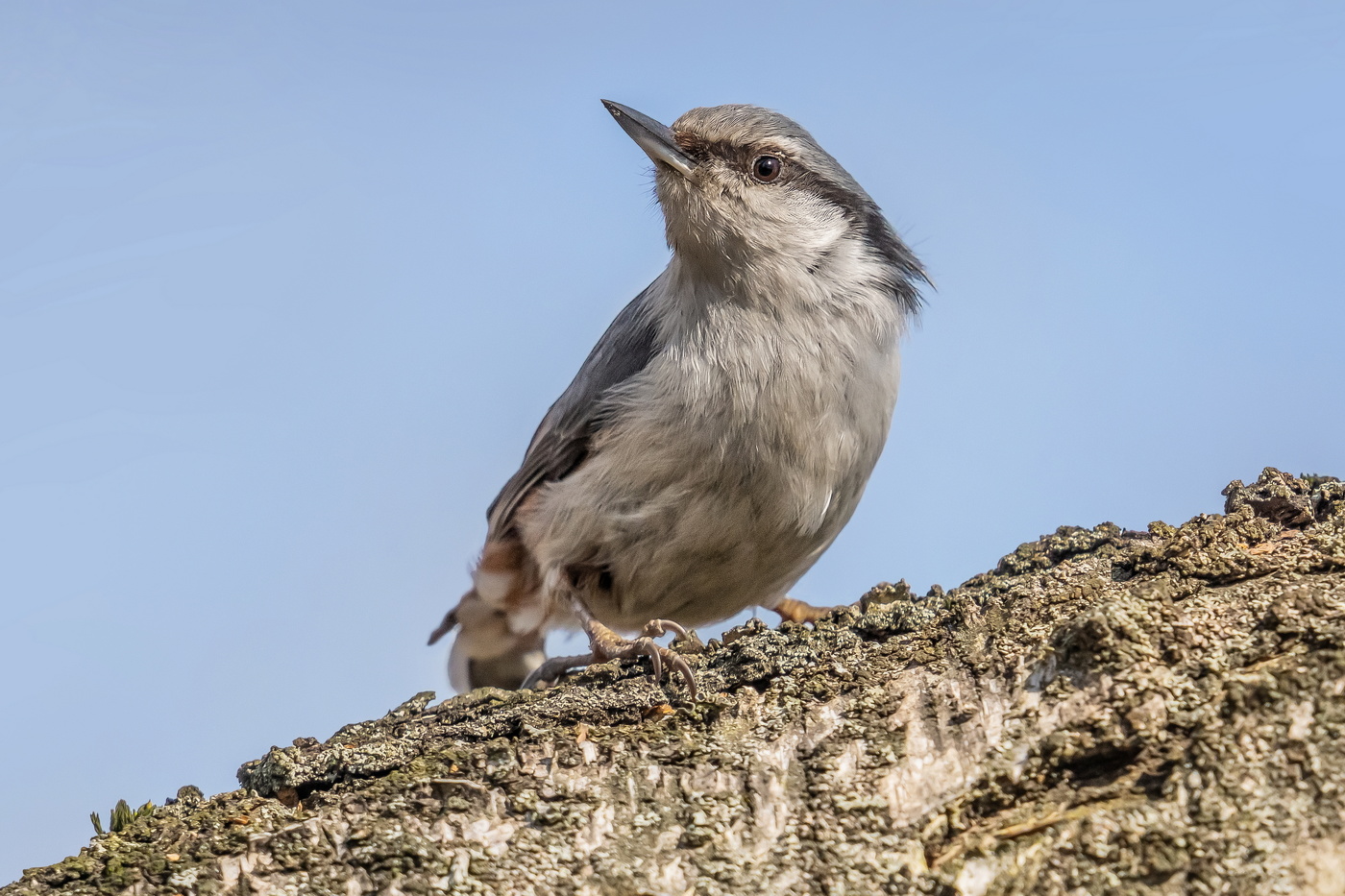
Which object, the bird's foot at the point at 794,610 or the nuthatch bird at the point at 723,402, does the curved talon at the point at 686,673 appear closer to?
the nuthatch bird at the point at 723,402

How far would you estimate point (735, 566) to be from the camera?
417cm

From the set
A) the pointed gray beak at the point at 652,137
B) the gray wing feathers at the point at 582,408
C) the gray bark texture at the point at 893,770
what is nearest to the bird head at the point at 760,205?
the pointed gray beak at the point at 652,137

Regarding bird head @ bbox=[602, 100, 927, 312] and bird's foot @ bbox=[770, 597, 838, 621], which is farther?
bird's foot @ bbox=[770, 597, 838, 621]

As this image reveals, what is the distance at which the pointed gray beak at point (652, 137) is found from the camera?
168 inches

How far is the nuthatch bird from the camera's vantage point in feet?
12.9

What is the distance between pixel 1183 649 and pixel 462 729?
4.96ft

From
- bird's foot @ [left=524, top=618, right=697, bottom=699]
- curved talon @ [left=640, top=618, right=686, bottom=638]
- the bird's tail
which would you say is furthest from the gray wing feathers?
curved talon @ [left=640, top=618, right=686, bottom=638]

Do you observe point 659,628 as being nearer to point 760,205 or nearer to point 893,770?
point 893,770

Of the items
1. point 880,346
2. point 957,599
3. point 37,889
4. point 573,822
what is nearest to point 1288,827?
point 957,599

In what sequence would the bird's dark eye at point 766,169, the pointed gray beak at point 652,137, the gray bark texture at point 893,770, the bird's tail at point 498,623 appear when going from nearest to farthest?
the gray bark texture at point 893,770, the pointed gray beak at point 652,137, the bird's dark eye at point 766,169, the bird's tail at point 498,623

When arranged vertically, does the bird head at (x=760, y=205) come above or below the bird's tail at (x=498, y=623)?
above

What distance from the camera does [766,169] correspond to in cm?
440

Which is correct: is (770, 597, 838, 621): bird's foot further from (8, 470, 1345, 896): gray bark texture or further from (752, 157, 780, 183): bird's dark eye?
(8, 470, 1345, 896): gray bark texture

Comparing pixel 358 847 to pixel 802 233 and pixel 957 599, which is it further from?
pixel 802 233
